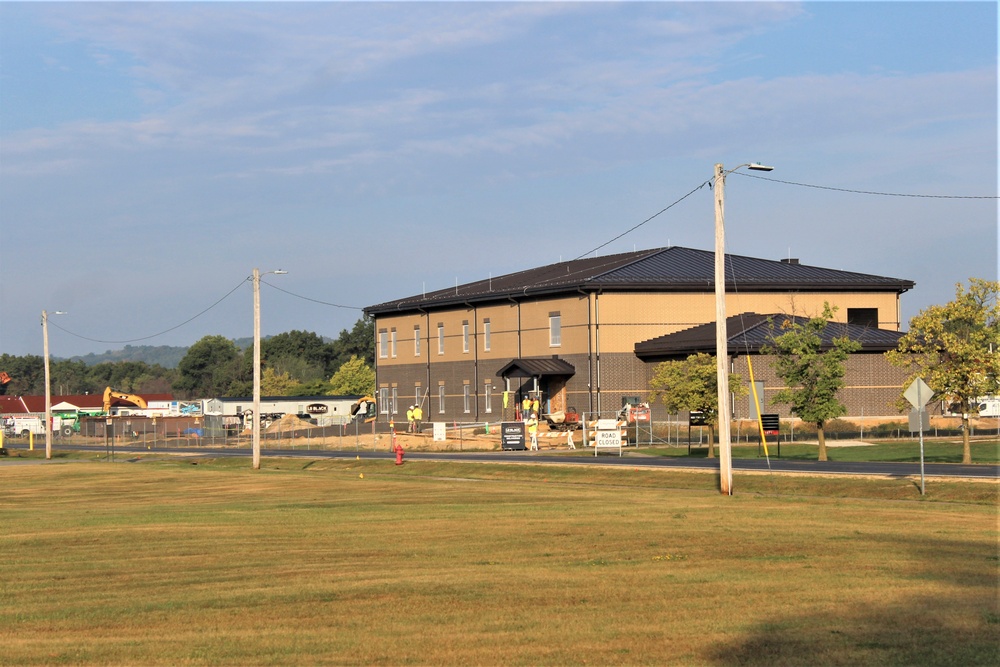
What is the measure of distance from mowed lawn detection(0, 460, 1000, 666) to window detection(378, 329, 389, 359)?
6800 cm

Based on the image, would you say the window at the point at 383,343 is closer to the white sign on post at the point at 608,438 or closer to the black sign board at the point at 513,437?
the black sign board at the point at 513,437

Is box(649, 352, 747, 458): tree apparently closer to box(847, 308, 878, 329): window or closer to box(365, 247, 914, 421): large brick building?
box(365, 247, 914, 421): large brick building

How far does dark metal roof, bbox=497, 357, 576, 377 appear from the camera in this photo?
78375 mm

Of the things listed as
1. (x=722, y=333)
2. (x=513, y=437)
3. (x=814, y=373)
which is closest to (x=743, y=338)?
(x=513, y=437)

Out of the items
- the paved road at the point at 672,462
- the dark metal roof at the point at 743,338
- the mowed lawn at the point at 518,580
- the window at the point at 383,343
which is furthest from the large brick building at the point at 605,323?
the mowed lawn at the point at 518,580

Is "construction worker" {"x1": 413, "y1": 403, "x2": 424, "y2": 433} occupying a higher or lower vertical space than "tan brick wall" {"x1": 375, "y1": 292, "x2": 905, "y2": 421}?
lower

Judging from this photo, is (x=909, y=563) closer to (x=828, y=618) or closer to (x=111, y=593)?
(x=828, y=618)

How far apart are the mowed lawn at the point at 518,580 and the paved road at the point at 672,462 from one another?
4280mm

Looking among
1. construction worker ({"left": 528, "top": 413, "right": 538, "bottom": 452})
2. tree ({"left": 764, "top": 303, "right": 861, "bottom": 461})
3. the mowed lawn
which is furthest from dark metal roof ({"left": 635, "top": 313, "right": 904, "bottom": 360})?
the mowed lawn

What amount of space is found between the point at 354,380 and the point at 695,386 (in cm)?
12461

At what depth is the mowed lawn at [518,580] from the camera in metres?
12.8

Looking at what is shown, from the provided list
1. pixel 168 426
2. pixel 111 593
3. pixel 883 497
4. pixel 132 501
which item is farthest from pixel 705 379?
pixel 168 426

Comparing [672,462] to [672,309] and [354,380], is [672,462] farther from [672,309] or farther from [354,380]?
[354,380]

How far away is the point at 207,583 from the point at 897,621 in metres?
9.76
